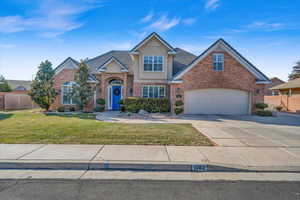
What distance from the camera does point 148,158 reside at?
14.5 feet

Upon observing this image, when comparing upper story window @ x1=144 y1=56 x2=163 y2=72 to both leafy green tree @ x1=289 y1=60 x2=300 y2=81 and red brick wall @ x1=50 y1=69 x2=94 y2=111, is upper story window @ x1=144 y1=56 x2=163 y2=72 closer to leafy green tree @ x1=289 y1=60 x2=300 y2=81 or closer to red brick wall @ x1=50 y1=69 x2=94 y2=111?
red brick wall @ x1=50 y1=69 x2=94 y2=111

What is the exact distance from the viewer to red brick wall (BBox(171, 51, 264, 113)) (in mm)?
13922

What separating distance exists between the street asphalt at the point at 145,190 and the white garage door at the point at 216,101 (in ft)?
35.8

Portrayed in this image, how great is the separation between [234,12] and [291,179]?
11.0 meters

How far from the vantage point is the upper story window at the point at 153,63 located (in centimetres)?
1550

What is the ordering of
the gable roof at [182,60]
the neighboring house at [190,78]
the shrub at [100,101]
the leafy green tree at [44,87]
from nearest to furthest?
the neighboring house at [190,78], the leafy green tree at [44,87], the shrub at [100,101], the gable roof at [182,60]

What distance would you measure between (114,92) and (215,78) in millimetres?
10069

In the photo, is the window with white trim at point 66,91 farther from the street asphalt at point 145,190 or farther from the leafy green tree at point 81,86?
the street asphalt at point 145,190

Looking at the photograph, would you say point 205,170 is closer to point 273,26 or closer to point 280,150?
point 280,150

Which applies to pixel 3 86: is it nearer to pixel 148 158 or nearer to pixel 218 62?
pixel 218 62

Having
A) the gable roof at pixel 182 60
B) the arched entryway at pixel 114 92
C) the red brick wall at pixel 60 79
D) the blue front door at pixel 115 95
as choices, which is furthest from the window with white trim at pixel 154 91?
the red brick wall at pixel 60 79

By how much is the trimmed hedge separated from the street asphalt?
35.7ft

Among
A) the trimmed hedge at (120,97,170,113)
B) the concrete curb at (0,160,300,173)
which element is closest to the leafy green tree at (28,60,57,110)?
the trimmed hedge at (120,97,170,113)

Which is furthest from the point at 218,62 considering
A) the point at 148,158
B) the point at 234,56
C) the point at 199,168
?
the point at 148,158
